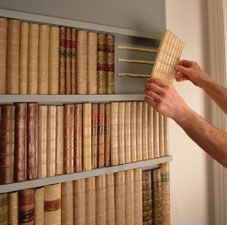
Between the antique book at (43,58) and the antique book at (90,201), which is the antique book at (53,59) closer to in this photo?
the antique book at (43,58)

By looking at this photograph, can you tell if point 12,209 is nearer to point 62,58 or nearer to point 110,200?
point 110,200

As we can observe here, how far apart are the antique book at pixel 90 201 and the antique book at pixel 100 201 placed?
20mm

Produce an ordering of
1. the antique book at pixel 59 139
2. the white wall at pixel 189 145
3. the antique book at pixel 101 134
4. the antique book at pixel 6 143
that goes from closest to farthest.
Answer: the antique book at pixel 6 143, the antique book at pixel 59 139, the antique book at pixel 101 134, the white wall at pixel 189 145

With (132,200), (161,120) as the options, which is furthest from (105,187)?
(161,120)

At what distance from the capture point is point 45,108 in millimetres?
956

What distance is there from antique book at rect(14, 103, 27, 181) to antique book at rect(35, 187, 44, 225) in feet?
0.24

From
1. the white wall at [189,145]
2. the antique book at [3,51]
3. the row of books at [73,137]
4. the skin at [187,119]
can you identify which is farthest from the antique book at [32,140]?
the white wall at [189,145]

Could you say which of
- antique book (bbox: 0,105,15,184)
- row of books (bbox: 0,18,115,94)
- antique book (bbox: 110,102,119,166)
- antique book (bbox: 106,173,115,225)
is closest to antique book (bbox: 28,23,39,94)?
row of books (bbox: 0,18,115,94)

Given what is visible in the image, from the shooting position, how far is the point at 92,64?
1067 millimetres

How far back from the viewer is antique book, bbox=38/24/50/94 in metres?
0.95

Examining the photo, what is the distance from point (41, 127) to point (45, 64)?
214 mm

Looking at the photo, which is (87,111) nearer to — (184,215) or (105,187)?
(105,187)

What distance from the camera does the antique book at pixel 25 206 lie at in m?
0.90

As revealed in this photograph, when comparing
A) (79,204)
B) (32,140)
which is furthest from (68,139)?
(79,204)
